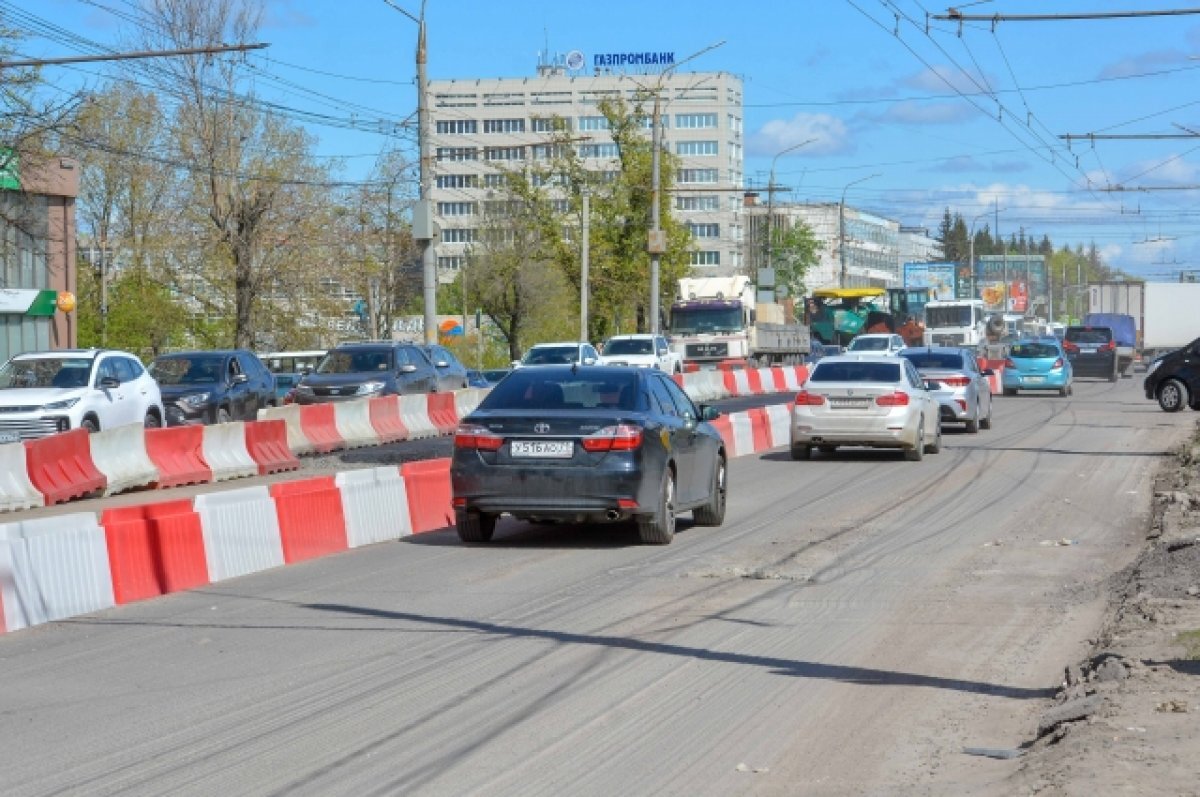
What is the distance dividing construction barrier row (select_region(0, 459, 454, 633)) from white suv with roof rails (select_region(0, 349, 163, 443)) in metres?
8.82

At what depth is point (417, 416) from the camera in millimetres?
33656

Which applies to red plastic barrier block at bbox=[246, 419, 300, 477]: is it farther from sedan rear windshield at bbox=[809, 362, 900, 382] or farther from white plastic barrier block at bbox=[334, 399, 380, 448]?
sedan rear windshield at bbox=[809, 362, 900, 382]

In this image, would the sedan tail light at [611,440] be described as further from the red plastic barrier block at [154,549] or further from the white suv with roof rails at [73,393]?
the white suv with roof rails at [73,393]

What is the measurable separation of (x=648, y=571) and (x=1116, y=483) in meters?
11.0

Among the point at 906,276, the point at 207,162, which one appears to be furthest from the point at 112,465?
the point at 906,276

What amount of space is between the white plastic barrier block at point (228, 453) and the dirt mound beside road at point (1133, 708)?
15.1 meters

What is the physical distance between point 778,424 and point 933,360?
12.0 feet

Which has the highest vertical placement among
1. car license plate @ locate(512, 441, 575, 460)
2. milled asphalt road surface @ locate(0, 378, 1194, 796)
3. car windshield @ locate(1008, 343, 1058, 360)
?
car license plate @ locate(512, 441, 575, 460)

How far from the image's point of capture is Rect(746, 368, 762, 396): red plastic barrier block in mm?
54306

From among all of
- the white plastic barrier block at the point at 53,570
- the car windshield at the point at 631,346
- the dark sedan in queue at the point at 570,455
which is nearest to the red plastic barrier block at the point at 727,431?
the dark sedan in queue at the point at 570,455

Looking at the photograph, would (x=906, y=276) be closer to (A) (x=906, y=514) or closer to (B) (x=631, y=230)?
(B) (x=631, y=230)

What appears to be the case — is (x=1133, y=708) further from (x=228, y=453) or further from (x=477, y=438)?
(x=228, y=453)

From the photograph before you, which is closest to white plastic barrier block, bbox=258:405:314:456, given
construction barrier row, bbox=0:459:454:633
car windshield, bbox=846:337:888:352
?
construction barrier row, bbox=0:459:454:633

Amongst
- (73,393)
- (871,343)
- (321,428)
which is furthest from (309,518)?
(871,343)
